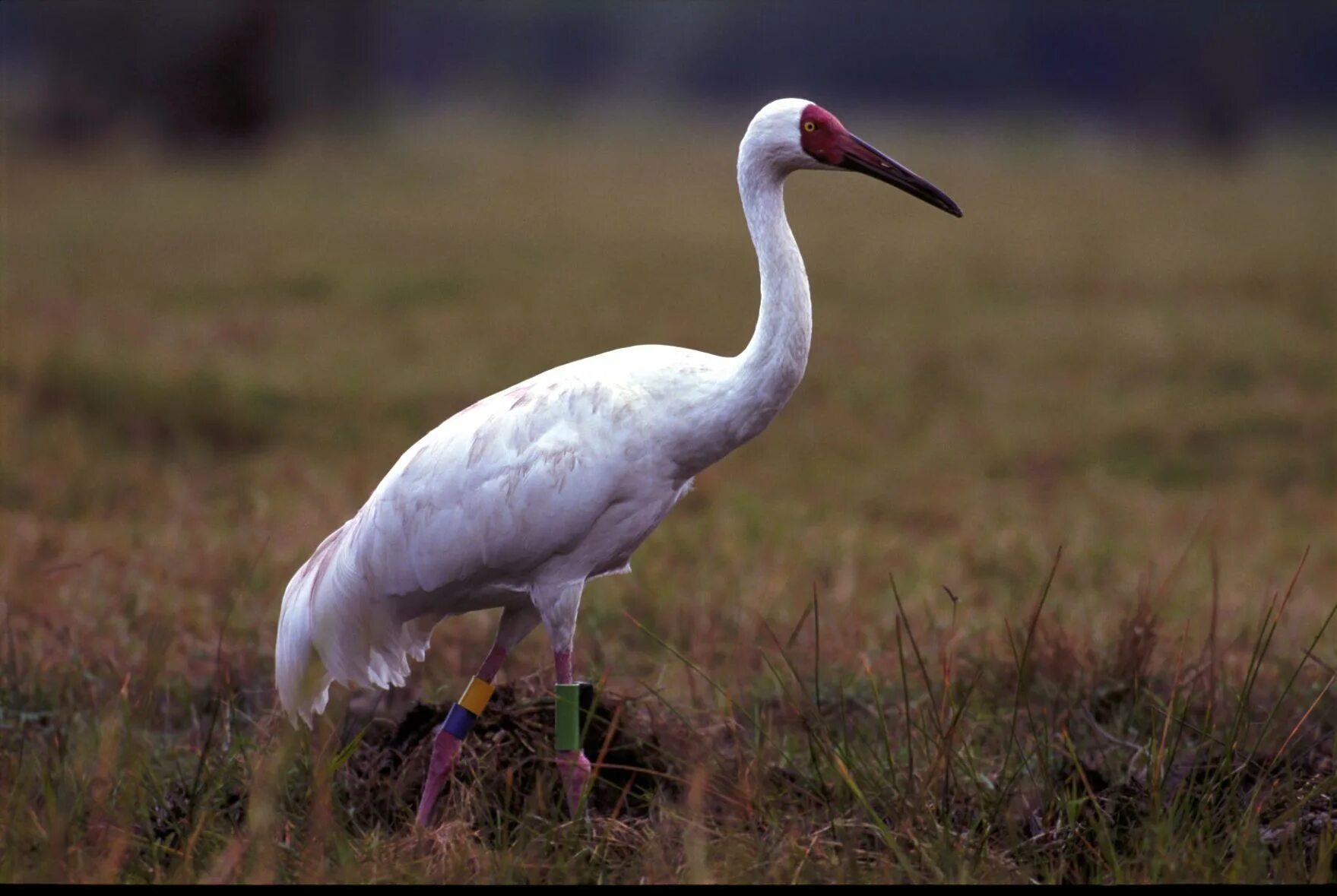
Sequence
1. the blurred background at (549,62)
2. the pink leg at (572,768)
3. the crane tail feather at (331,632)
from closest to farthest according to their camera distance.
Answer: the pink leg at (572,768)
the crane tail feather at (331,632)
the blurred background at (549,62)

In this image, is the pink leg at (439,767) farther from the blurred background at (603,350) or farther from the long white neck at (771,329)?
the long white neck at (771,329)

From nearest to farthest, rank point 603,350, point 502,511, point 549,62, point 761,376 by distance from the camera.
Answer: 1. point 761,376
2. point 502,511
3. point 603,350
4. point 549,62

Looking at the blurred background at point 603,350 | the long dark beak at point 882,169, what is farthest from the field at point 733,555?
the long dark beak at point 882,169

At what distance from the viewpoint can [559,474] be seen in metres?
3.57

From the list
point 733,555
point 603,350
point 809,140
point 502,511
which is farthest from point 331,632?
point 603,350

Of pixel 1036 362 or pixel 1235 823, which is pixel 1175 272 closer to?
pixel 1036 362

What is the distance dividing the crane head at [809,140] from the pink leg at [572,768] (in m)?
1.26

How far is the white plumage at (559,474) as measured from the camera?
3553mm

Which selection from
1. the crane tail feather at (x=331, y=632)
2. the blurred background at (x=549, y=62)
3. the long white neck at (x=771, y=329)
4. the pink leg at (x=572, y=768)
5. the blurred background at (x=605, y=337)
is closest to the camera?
the long white neck at (x=771, y=329)

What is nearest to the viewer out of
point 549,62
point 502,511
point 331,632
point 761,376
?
point 761,376

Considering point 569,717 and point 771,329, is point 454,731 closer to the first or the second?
point 569,717

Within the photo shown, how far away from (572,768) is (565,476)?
2.23ft

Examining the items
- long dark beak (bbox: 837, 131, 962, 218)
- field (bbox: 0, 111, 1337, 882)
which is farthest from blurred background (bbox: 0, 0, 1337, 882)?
long dark beak (bbox: 837, 131, 962, 218)

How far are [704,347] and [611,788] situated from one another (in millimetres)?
6838
